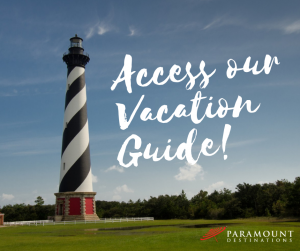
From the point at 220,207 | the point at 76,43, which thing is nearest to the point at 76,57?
the point at 76,43

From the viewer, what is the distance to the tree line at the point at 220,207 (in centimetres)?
5166

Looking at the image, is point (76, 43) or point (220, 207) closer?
point (76, 43)

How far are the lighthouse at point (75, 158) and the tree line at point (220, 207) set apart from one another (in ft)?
92.1

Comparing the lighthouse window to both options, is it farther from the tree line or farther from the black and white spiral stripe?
the tree line

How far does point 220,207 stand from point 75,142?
37.8 metres

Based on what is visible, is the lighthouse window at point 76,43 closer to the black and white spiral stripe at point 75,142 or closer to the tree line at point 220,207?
the black and white spiral stripe at point 75,142

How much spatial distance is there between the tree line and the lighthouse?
92.1 feet

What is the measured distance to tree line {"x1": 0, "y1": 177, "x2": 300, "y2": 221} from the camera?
51.7 meters

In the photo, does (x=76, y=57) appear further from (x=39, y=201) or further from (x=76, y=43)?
(x=39, y=201)

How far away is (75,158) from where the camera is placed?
1774 inches

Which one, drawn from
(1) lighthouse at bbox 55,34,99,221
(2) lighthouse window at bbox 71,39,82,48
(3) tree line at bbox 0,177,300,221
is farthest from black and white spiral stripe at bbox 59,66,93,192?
(3) tree line at bbox 0,177,300,221

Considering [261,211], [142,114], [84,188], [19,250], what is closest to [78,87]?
[84,188]

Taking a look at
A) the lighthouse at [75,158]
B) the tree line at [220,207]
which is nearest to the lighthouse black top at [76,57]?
the lighthouse at [75,158]

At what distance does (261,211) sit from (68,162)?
37745 millimetres
